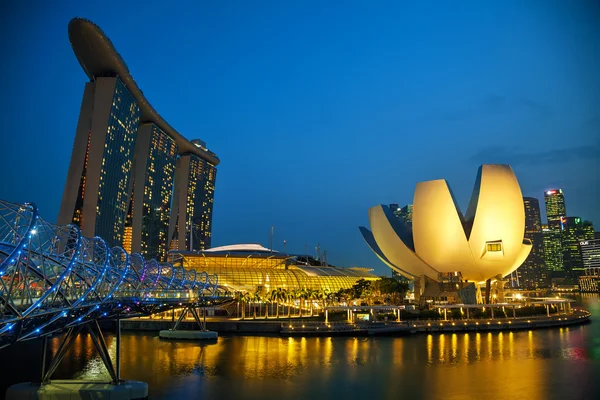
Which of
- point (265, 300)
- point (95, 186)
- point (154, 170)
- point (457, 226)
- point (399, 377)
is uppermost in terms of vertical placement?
point (154, 170)

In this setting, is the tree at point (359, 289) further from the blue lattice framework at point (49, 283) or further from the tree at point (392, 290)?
the blue lattice framework at point (49, 283)

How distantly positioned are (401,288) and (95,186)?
157 feet

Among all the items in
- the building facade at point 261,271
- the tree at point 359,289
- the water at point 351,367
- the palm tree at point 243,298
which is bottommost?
the water at point 351,367

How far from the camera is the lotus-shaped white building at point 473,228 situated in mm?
55781

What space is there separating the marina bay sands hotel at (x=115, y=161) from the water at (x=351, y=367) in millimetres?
40727

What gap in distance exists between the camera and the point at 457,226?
56000 mm

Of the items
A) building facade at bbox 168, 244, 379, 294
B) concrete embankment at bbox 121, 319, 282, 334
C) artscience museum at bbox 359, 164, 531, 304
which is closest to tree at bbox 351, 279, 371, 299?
building facade at bbox 168, 244, 379, 294

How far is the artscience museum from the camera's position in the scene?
55812 millimetres

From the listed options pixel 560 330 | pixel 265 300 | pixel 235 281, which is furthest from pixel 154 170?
pixel 560 330

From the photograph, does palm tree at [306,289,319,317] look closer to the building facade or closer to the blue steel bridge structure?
the building facade

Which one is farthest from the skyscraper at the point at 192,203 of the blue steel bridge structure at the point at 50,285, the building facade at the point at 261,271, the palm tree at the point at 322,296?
the blue steel bridge structure at the point at 50,285

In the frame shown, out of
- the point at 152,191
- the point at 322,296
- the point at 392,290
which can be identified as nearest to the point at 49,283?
the point at 322,296

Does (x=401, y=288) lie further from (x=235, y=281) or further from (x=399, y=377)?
(x=399, y=377)

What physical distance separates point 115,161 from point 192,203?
Answer: 241ft
